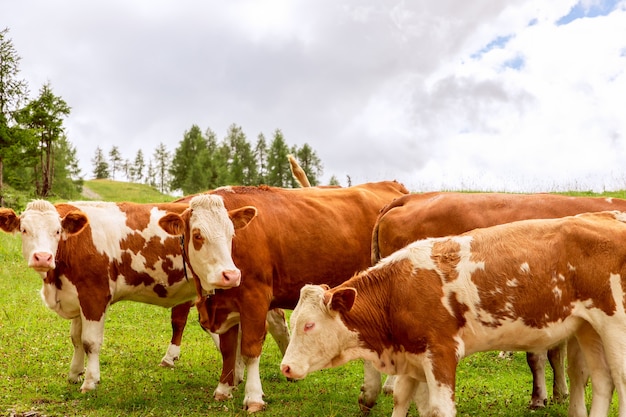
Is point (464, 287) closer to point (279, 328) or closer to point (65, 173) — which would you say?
point (279, 328)

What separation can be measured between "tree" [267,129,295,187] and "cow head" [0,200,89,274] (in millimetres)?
69294

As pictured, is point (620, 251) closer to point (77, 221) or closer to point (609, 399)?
point (609, 399)

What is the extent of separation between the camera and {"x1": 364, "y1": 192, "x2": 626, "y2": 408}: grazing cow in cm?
851

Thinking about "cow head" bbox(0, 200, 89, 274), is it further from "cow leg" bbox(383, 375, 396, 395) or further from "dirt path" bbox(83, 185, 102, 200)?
"dirt path" bbox(83, 185, 102, 200)

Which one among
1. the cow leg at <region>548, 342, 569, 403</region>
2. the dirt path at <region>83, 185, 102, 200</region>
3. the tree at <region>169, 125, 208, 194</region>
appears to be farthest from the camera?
the tree at <region>169, 125, 208, 194</region>

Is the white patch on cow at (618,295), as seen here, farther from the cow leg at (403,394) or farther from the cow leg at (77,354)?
the cow leg at (77,354)

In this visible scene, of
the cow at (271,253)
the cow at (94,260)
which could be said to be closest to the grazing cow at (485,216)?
the cow at (271,253)

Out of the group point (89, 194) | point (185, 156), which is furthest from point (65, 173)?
point (185, 156)

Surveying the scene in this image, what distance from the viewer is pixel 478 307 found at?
6.47 metres

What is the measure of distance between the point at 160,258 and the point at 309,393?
315 cm

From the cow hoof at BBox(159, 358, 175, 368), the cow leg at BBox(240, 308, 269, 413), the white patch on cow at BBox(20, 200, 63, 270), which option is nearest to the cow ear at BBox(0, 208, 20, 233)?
the white patch on cow at BBox(20, 200, 63, 270)

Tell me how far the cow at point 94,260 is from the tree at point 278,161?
68707mm

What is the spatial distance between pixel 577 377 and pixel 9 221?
8335mm

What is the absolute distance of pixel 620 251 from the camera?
6.47m
